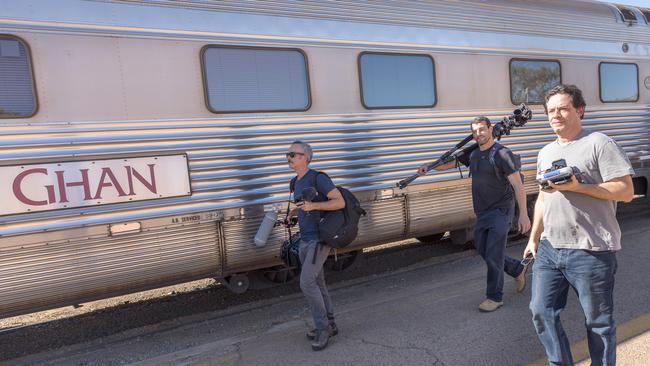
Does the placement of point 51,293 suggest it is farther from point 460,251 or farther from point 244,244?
point 460,251

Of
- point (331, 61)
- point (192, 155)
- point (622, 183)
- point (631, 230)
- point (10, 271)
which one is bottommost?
point (631, 230)

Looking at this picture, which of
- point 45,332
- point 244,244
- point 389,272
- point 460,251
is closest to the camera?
point 244,244

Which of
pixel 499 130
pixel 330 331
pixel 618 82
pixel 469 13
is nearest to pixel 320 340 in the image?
pixel 330 331

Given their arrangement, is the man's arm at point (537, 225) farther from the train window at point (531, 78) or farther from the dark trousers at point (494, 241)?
the train window at point (531, 78)

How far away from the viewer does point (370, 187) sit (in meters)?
4.43

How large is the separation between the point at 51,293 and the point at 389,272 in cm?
332

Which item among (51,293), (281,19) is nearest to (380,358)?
(51,293)

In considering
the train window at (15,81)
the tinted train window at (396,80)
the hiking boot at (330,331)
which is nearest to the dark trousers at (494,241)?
the hiking boot at (330,331)

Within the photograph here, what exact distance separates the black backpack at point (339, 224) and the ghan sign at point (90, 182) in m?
1.13

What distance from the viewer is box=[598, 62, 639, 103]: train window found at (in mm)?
5910

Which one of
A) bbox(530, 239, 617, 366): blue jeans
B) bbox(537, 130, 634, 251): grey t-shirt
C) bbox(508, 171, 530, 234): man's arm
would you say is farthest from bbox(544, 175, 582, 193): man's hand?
bbox(508, 171, 530, 234): man's arm

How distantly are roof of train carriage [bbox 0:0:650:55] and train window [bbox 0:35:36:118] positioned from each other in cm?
15

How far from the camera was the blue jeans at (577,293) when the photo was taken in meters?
2.27

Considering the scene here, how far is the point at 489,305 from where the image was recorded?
383cm
